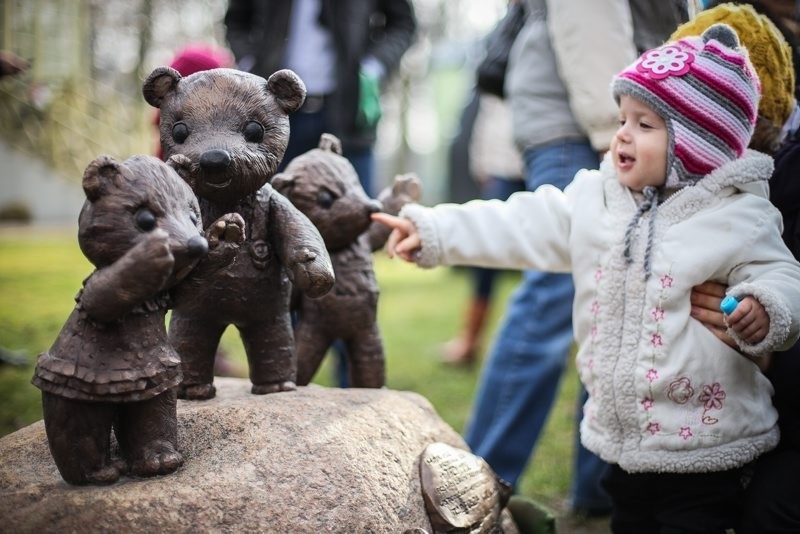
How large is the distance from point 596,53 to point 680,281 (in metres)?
0.94

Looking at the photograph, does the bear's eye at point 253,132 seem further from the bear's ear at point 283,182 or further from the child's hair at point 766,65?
the child's hair at point 766,65

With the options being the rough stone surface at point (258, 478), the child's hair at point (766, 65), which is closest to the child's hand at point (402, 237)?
the rough stone surface at point (258, 478)

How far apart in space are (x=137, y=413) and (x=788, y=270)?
62.1 inches

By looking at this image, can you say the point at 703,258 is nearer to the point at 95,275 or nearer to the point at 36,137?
the point at 95,275

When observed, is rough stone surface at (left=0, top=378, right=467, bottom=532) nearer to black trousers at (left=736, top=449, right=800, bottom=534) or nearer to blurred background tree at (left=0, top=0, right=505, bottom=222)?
black trousers at (left=736, top=449, right=800, bottom=534)

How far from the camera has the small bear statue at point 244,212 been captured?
1.81 meters

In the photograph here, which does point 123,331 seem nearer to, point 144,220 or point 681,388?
point 144,220

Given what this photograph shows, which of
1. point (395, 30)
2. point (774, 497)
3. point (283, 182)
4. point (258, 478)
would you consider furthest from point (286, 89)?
point (395, 30)

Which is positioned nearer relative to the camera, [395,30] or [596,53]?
[596,53]

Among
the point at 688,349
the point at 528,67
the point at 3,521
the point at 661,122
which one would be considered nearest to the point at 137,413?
the point at 3,521

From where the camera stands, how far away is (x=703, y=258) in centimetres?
195

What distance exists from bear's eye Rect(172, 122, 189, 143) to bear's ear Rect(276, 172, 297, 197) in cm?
43

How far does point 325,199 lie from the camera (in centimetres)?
228

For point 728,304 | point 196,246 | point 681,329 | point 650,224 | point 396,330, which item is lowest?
point 396,330
